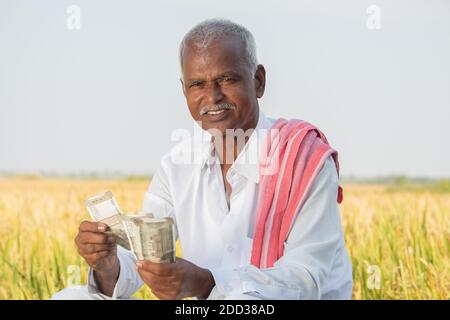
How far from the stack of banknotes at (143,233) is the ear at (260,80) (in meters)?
0.92

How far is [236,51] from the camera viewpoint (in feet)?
10.1

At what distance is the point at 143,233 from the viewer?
259 cm

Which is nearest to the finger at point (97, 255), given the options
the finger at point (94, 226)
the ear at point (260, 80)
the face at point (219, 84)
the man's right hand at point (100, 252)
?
the man's right hand at point (100, 252)

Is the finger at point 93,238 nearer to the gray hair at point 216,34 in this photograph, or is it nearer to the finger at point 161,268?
the finger at point 161,268

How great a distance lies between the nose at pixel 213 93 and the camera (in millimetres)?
3057

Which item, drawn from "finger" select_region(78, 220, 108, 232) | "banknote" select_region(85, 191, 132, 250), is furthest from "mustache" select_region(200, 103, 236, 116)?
"finger" select_region(78, 220, 108, 232)

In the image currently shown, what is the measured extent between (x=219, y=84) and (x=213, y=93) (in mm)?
55

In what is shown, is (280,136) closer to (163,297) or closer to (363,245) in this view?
(163,297)

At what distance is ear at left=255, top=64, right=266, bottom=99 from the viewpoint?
10.8 ft

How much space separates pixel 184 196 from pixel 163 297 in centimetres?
82

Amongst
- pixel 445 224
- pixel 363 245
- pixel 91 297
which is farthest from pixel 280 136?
pixel 445 224

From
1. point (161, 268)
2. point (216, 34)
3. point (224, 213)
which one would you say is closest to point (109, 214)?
point (161, 268)
